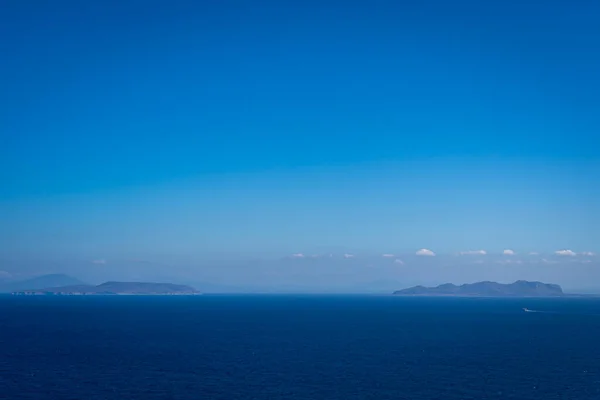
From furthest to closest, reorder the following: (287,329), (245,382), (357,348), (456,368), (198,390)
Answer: (287,329)
(357,348)
(456,368)
(245,382)
(198,390)

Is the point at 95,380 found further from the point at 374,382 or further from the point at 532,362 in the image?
the point at 532,362

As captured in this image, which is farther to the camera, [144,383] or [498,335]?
[498,335]

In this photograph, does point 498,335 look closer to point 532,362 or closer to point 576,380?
point 532,362

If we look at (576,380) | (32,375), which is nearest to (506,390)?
(576,380)

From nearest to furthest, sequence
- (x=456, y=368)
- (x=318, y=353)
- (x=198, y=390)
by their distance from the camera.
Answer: (x=198, y=390) < (x=456, y=368) < (x=318, y=353)

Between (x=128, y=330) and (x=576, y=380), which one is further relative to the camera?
(x=128, y=330)

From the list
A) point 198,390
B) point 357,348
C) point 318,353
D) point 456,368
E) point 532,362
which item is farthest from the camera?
point 357,348

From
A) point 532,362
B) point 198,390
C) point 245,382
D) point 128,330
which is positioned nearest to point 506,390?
point 532,362

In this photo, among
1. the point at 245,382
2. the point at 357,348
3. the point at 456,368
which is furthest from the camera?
the point at 357,348
